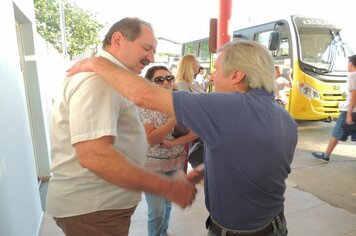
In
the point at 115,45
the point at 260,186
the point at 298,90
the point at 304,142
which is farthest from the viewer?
the point at 298,90

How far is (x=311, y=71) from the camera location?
8.00m

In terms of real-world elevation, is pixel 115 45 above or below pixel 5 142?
above

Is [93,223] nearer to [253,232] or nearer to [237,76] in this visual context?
[253,232]

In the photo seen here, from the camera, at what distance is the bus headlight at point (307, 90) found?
26.1 ft

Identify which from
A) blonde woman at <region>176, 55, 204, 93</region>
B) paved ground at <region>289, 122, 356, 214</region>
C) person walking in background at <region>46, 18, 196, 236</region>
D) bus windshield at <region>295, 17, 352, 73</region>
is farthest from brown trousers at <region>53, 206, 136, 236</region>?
bus windshield at <region>295, 17, 352, 73</region>

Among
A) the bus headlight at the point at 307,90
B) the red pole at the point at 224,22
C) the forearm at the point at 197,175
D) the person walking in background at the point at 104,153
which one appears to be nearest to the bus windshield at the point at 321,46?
the bus headlight at the point at 307,90

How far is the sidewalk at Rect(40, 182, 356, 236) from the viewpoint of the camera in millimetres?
3209

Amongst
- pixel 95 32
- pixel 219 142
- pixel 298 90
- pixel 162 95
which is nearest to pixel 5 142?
pixel 162 95

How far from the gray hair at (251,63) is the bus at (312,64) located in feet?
22.3

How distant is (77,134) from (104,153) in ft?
0.47

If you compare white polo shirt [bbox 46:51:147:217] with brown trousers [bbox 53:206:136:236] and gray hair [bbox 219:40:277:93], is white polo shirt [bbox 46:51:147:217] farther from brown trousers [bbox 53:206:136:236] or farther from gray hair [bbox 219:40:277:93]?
gray hair [bbox 219:40:277:93]

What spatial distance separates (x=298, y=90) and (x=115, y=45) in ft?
23.8

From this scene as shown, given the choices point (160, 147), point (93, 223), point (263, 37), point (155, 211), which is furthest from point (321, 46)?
point (93, 223)

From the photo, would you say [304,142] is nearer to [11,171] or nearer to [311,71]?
[311,71]
